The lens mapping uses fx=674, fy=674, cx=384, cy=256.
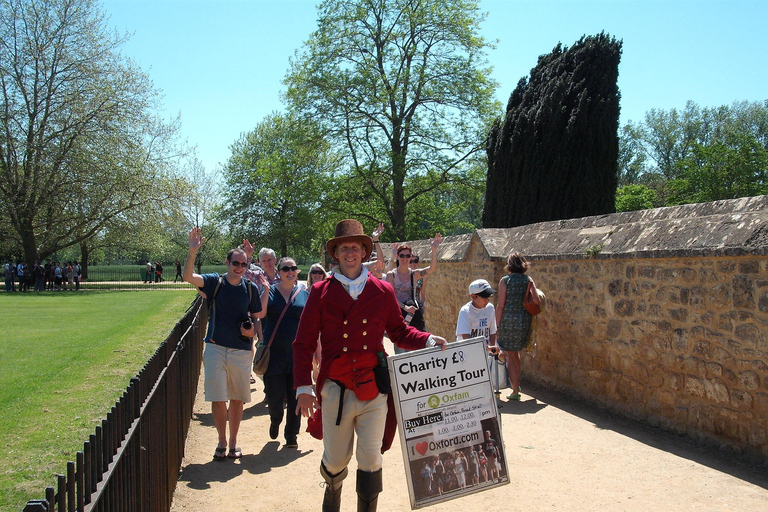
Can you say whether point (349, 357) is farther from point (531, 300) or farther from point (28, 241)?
point (28, 241)

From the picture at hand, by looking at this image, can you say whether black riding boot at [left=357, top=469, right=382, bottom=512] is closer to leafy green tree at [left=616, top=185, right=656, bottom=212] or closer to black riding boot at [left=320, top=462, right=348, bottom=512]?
black riding boot at [left=320, top=462, right=348, bottom=512]

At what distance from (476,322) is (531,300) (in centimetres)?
91

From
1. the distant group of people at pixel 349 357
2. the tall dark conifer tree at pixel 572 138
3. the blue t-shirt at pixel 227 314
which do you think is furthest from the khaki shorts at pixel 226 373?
the tall dark conifer tree at pixel 572 138

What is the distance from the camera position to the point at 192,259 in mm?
5512

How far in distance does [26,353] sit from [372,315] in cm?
1027

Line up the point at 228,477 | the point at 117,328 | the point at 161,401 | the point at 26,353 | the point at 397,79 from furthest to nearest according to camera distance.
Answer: the point at 397,79 < the point at 117,328 < the point at 26,353 < the point at 228,477 < the point at 161,401

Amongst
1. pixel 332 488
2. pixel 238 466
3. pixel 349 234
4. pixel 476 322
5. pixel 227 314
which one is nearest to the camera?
pixel 332 488

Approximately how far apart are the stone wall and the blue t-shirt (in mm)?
3888

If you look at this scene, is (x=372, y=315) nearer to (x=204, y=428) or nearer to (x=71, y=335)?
(x=204, y=428)

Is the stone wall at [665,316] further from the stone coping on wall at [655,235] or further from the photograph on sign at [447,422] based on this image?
the photograph on sign at [447,422]

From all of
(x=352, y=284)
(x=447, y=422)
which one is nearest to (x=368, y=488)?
(x=447, y=422)

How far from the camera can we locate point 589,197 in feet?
56.5

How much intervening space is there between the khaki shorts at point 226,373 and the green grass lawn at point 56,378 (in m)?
1.45

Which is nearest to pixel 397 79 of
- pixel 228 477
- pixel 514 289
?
pixel 514 289
